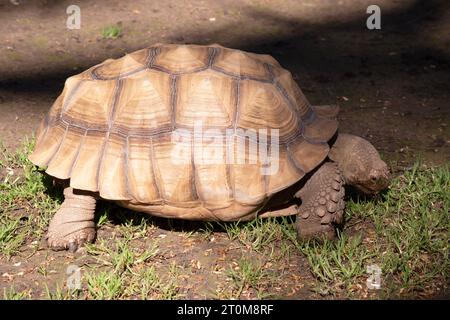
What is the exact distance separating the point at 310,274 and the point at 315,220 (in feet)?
1.23

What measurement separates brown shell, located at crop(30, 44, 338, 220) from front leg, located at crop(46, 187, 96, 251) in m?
0.19

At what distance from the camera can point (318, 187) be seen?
12.6ft

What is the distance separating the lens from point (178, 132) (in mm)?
3682

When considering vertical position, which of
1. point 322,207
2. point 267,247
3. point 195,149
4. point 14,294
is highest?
point 195,149

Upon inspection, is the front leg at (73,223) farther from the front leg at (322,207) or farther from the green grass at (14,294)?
the front leg at (322,207)

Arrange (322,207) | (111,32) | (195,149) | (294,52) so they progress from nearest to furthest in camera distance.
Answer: (195,149), (322,207), (294,52), (111,32)

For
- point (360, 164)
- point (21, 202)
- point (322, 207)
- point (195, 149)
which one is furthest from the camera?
point (21, 202)

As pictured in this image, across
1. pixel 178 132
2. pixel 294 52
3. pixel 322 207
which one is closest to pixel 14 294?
pixel 178 132

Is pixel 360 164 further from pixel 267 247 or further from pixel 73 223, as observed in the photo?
pixel 73 223

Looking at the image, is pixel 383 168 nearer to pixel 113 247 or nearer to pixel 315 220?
pixel 315 220

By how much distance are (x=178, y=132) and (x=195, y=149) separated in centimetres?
16

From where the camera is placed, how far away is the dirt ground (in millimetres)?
5086
